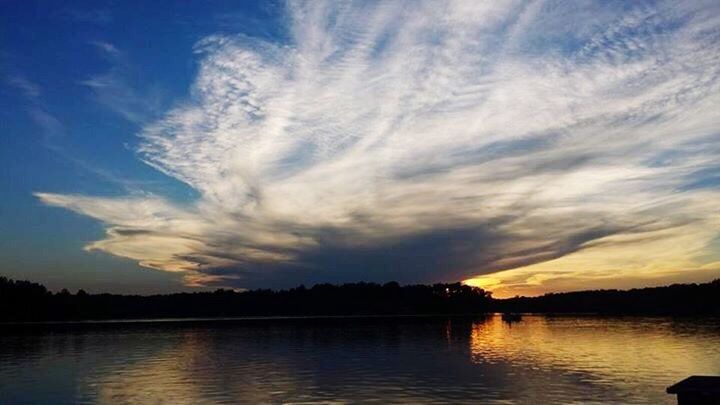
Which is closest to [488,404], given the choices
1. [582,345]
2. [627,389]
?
[627,389]

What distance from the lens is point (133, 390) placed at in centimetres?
5009

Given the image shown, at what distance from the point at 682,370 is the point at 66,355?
254ft

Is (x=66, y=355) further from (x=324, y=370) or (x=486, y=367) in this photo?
(x=486, y=367)

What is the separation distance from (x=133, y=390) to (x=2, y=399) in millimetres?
9353

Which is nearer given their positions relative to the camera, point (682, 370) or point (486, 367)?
point (682, 370)

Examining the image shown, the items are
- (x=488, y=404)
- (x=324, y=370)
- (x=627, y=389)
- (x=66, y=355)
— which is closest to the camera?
(x=488, y=404)

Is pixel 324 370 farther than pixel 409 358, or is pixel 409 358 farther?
pixel 409 358

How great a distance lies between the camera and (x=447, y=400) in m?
43.0

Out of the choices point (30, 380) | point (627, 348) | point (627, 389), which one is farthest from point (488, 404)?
point (627, 348)

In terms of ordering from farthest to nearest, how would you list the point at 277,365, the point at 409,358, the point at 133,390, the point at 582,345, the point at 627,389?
the point at 582,345 < the point at 409,358 < the point at 277,365 < the point at 133,390 < the point at 627,389

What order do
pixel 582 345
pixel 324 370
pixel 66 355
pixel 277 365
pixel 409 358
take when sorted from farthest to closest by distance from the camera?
1. pixel 582 345
2. pixel 66 355
3. pixel 409 358
4. pixel 277 365
5. pixel 324 370

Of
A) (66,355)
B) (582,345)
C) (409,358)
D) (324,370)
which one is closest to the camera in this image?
(324,370)

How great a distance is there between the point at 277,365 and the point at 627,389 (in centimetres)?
3731

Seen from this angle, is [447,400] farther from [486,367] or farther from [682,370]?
[682,370]
